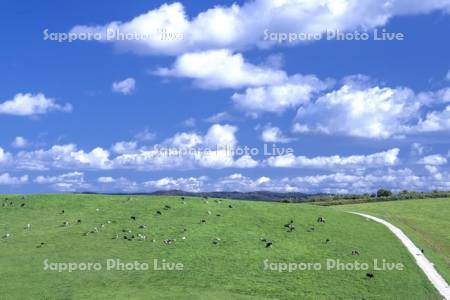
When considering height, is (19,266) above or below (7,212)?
below

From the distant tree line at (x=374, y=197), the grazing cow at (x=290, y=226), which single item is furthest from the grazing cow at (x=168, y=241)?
the distant tree line at (x=374, y=197)

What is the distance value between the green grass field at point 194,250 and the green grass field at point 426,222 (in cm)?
290

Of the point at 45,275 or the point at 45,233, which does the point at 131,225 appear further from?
the point at 45,275

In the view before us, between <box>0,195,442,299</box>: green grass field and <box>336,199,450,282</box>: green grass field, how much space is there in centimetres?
290

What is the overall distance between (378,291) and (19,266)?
86.7ft

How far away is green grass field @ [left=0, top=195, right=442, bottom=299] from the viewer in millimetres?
39219

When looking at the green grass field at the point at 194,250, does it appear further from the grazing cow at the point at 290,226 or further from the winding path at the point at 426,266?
the winding path at the point at 426,266

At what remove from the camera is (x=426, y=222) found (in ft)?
226

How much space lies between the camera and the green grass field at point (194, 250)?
3922 centimetres

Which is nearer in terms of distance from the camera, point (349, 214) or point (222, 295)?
point (222, 295)

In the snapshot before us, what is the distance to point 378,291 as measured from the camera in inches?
1576

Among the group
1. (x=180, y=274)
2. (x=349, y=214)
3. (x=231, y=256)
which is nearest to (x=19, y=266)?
(x=180, y=274)

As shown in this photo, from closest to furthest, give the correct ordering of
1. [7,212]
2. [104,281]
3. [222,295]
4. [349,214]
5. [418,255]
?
[222,295]
[104,281]
[418,255]
[7,212]
[349,214]

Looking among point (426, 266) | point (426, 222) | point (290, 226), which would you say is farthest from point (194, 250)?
point (426, 222)
